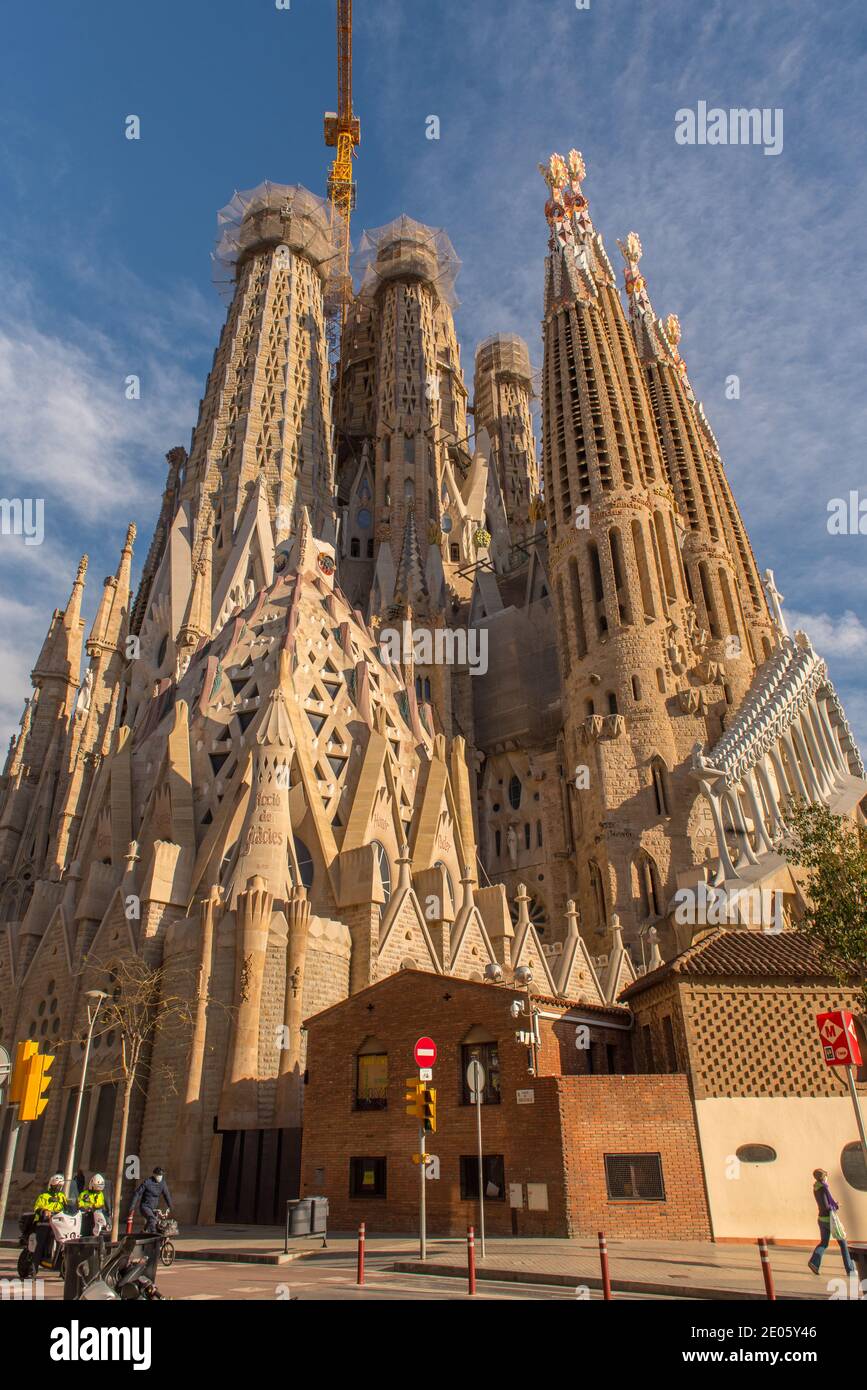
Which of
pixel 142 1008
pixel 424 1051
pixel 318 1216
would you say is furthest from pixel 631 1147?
pixel 142 1008

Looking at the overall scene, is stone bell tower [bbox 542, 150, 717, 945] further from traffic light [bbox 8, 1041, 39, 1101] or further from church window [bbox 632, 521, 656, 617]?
traffic light [bbox 8, 1041, 39, 1101]

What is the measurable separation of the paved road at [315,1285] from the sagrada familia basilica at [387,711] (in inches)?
405

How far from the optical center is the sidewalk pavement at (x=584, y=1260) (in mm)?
10156

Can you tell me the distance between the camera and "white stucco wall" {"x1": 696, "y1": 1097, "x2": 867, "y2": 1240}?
16406 mm

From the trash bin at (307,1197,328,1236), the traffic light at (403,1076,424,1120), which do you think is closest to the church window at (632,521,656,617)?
the trash bin at (307,1197,328,1236)

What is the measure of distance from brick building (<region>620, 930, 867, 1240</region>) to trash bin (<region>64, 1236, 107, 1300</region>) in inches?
455

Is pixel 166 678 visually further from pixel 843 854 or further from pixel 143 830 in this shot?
pixel 843 854

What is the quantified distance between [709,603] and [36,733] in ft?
124

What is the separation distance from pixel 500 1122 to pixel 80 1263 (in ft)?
34.0

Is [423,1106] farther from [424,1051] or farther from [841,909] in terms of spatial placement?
[841,909]

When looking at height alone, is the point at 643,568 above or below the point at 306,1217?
above

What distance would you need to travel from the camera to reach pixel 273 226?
64938 millimetres

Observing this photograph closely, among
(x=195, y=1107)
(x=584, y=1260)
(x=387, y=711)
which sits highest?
(x=387, y=711)
